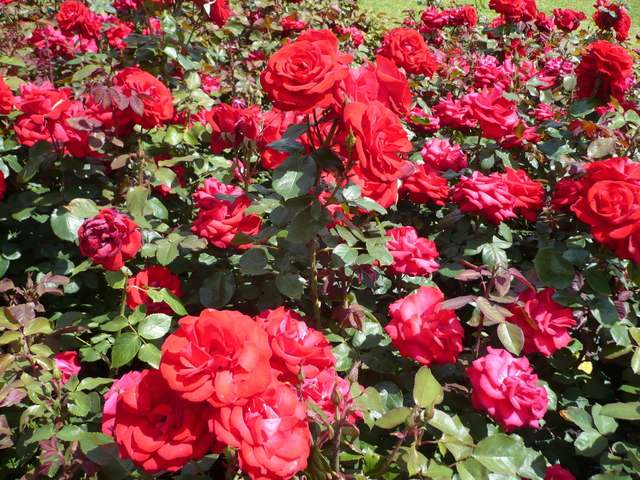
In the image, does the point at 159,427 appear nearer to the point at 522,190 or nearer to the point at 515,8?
the point at 522,190

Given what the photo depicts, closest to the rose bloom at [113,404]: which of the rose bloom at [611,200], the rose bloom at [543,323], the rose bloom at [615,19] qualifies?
the rose bloom at [543,323]

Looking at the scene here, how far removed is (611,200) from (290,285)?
2.68 ft

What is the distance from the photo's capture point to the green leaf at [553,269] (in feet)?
4.42

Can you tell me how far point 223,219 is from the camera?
140 cm

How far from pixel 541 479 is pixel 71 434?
1.08 meters

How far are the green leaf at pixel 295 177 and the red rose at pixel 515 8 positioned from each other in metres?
2.53

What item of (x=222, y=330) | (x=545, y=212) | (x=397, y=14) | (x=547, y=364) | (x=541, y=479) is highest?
(x=222, y=330)

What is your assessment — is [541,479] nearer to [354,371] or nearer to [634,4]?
A: [354,371]

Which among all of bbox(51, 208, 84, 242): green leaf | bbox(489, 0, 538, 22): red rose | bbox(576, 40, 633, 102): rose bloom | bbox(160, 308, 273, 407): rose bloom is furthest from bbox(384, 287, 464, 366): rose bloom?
bbox(489, 0, 538, 22): red rose

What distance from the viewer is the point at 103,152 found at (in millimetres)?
1756

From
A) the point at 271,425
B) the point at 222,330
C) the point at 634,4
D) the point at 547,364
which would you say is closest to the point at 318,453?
the point at 271,425

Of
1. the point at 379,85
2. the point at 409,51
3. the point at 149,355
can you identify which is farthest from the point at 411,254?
the point at 409,51

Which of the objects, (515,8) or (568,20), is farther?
(568,20)

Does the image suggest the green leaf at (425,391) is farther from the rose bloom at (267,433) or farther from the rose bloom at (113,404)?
the rose bloom at (113,404)
